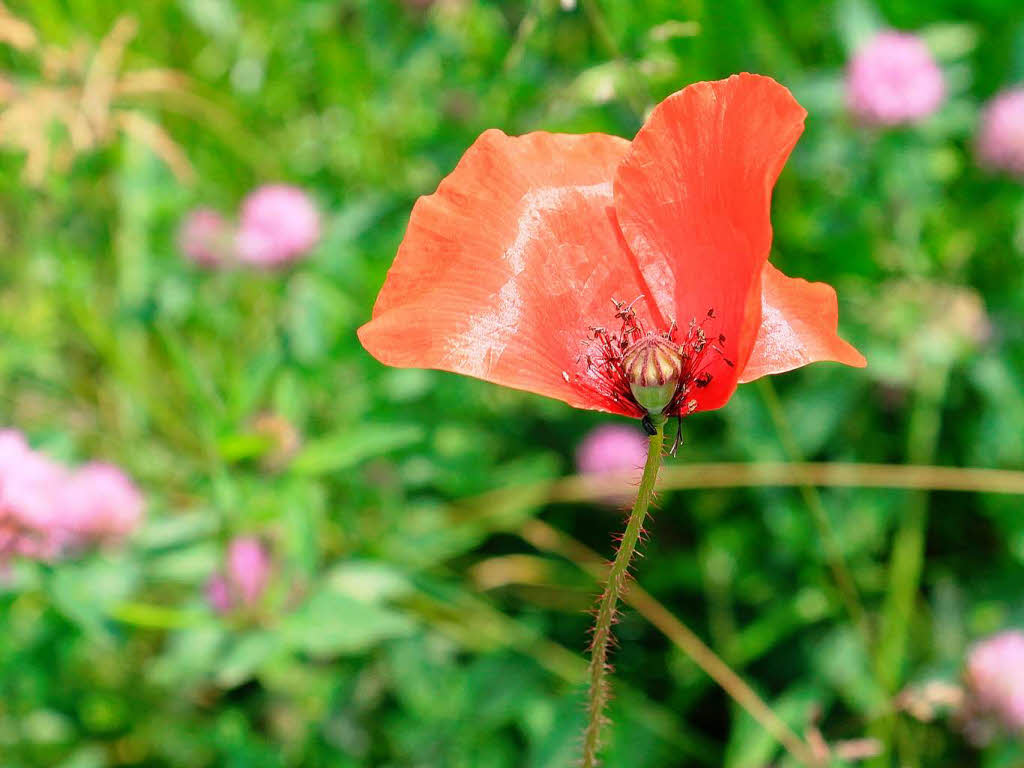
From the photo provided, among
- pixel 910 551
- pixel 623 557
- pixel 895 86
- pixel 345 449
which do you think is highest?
pixel 895 86

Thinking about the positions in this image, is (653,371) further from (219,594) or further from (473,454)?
(473,454)

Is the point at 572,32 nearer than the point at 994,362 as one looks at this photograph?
No

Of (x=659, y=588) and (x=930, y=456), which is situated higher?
(x=930, y=456)

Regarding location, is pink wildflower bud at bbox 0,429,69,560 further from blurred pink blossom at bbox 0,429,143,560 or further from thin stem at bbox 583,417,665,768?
thin stem at bbox 583,417,665,768

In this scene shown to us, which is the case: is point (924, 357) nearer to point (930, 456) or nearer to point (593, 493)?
point (930, 456)

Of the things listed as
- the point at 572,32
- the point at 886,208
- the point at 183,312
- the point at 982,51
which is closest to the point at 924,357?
the point at 886,208

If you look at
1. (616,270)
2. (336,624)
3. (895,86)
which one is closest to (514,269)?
(616,270)
